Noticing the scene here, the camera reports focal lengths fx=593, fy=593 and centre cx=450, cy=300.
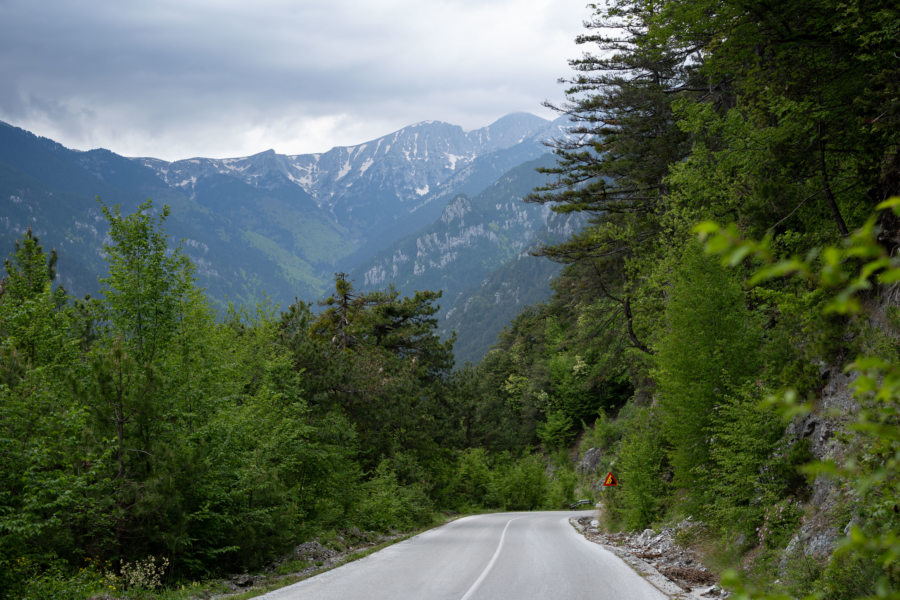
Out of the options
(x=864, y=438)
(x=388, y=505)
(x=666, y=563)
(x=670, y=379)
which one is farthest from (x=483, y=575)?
(x=388, y=505)

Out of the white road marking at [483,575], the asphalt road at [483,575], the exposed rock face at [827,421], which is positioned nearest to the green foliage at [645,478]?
the asphalt road at [483,575]

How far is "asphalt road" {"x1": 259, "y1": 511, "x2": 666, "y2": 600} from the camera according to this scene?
9.17m

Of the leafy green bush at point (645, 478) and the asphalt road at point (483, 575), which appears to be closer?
the asphalt road at point (483, 575)

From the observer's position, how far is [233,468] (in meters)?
11.5

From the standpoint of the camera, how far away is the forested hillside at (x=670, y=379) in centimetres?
751

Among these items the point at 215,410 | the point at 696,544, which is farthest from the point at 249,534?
the point at 696,544

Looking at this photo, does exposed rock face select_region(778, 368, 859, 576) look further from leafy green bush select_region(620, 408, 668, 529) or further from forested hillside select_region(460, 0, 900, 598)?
leafy green bush select_region(620, 408, 668, 529)

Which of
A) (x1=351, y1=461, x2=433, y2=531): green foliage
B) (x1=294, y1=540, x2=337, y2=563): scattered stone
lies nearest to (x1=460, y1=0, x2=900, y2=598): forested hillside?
(x1=351, y1=461, x2=433, y2=531): green foliage

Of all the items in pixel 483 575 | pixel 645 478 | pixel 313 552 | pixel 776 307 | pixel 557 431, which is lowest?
pixel 557 431

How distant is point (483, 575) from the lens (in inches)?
437

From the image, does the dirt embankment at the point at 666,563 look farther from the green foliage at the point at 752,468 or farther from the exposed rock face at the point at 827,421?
the exposed rock face at the point at 827,421

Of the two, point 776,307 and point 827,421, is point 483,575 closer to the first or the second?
point 827,421

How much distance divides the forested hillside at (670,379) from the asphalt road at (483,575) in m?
1.75

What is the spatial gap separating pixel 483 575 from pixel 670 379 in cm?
609
